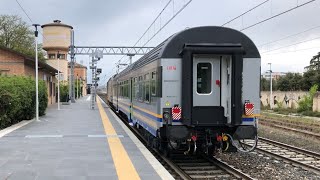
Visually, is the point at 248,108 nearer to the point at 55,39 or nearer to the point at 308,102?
the point at 308,102

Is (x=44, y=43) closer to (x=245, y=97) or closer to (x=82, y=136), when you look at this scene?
(x=82, y=136)

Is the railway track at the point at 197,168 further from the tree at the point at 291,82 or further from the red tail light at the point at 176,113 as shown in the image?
the tree at the point at 291,82

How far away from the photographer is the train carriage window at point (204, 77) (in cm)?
1059

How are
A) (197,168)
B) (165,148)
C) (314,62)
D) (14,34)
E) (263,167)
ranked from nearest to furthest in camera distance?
(197,168)
(263,167)
(165,148)
(14,34)
(314,62)

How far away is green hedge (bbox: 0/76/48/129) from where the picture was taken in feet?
59.1

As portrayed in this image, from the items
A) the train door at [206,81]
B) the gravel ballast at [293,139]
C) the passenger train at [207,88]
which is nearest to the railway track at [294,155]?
the gravel ballast at [293,139]

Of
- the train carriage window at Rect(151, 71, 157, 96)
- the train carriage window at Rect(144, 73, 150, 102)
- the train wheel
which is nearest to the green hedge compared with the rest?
the train carriage window at Rect(144, 73, 150, 102)

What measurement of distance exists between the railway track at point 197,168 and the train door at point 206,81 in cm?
149

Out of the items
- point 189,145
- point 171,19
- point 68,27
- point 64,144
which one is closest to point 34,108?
point 171,19

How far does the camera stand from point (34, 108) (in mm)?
23125

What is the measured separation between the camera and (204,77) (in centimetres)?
1064

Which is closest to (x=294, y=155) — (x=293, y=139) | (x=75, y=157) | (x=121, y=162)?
(x=293, y=139)

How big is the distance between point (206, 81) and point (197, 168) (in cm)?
204

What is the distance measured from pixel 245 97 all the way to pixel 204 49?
151 cm
